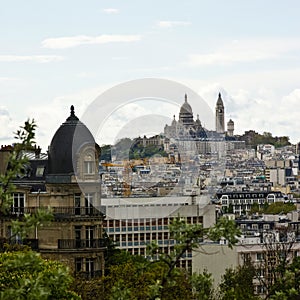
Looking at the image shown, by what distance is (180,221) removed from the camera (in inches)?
556

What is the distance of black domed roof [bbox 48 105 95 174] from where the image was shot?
5147 centimetres

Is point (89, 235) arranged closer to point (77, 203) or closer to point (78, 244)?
point (78, 244)

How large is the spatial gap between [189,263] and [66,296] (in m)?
42.0

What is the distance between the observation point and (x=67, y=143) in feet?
171

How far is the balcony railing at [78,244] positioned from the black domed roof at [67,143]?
8.19ft

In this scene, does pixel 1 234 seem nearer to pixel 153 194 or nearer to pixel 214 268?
pixel 214 268

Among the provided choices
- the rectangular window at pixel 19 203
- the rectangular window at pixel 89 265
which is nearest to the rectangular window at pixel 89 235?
the rectangular window at pixel 89 265

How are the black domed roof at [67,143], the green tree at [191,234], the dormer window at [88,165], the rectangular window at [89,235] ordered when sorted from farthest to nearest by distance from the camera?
the black domed roof at [67,143] < the dormer window at [88,165] < the rectangular window at [89,235] < the green tree at [191,234]

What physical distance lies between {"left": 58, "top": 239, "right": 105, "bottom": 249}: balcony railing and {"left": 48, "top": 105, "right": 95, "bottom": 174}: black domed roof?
250cm

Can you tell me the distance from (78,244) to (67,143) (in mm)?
3838

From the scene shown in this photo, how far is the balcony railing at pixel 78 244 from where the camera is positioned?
1982 inches

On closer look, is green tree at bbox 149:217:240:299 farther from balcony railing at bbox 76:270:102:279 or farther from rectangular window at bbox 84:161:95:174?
rectangular window at bbox 84:161:95:174

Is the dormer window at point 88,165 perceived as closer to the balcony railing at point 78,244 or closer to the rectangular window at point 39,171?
the balcony railing at point 78,244

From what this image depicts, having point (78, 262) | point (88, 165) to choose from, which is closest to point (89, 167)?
point (88, 165)
